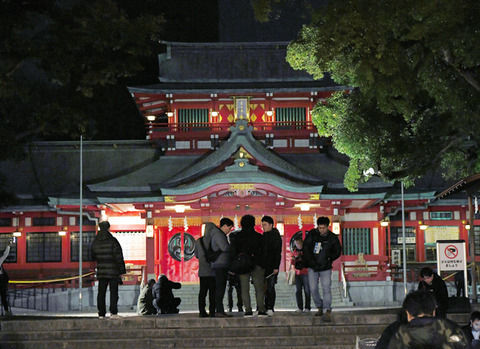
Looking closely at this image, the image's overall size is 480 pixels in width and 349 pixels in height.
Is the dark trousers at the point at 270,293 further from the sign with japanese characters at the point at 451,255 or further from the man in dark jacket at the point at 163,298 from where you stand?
the sign with japanese characters at the point at 451,255

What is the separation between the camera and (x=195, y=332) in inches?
586

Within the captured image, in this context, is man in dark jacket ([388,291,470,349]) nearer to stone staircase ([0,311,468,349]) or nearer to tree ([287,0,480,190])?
stone staircase ([0,311,468,349])

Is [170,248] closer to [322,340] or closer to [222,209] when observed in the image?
[222,209]

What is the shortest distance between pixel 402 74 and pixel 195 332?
5984 millimetres

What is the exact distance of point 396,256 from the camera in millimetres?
34969

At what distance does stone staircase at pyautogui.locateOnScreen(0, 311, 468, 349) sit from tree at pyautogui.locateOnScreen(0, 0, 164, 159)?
3325mm

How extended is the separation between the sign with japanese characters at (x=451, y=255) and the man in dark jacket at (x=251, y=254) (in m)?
5.94

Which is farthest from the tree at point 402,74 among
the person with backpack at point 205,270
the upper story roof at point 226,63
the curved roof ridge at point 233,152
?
the upper story roof at point 226,63

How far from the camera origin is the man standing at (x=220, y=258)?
15695 mm

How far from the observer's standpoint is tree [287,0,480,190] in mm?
14109

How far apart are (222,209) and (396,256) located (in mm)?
7721

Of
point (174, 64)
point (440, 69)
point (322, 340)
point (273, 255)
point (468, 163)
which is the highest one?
point (174, 64)

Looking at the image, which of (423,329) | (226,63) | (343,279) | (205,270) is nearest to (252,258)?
(205,270)

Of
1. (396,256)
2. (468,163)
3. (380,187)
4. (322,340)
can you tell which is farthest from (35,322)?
(396,256)
